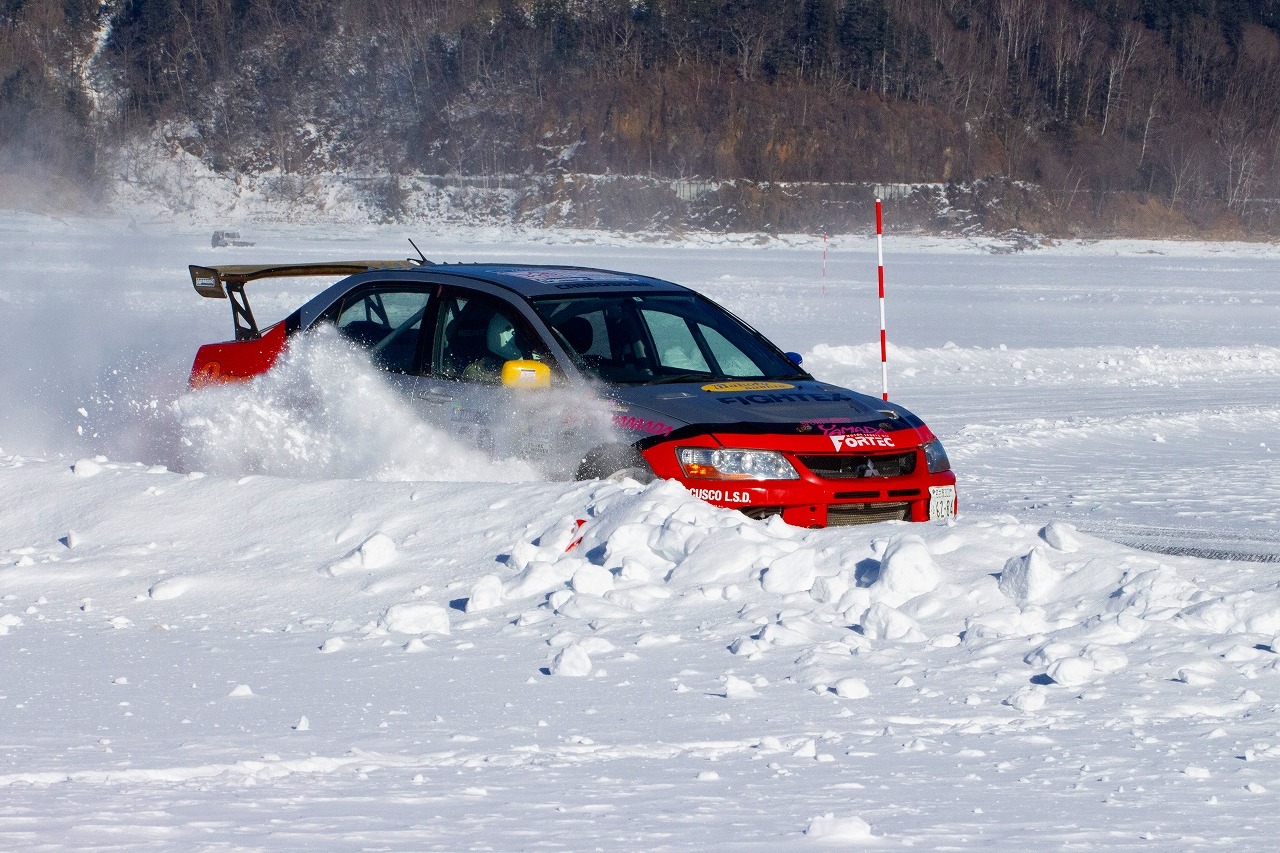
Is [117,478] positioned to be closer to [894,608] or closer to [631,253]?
[894,608]

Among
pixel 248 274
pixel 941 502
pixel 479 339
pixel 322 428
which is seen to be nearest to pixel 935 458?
pixel 941 502

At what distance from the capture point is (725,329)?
7742 millimetres

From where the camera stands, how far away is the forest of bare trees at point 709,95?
80938 mm

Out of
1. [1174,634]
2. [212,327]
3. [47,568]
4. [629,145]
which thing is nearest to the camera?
[1174,634]

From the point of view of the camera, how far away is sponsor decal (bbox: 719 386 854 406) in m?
6.62

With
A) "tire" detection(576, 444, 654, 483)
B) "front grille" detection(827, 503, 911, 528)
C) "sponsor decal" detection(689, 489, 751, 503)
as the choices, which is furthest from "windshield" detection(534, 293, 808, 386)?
"front grille" detection(827, 503, 911, 528)

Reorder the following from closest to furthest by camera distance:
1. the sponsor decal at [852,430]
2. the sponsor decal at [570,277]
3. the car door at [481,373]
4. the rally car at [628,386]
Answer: the rally car at [628,386], the sponsor decal at [852,430], the car door at [481,373], the sponsor decal at [570,277]

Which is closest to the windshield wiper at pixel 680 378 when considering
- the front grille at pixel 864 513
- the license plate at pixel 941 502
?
the front grille at pixel 864 513

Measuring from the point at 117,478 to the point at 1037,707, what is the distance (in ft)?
14.3

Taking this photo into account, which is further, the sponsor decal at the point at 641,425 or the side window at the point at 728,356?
the side window at the point at 728,356

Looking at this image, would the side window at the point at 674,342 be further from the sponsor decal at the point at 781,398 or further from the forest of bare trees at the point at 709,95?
the forest of bare trees at the point at 709,95

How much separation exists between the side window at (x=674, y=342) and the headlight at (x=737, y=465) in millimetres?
938

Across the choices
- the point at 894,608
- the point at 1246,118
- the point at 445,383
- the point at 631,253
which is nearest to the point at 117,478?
the point at 445,383

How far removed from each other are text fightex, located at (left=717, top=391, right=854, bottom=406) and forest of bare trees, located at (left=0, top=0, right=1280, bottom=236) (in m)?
68.3
